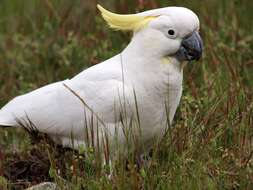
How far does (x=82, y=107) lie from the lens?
182 inches

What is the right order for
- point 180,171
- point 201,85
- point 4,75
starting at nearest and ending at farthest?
point 180,171 → point 201,85 → point 4,75

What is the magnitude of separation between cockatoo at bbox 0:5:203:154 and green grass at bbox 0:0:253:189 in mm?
176

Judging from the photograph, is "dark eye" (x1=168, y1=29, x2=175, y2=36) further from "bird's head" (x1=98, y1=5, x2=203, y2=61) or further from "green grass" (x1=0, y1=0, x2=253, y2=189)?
"green grass" (x1=0, y1=0, x2=253, y2=189)

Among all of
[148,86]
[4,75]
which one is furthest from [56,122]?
[4,75]

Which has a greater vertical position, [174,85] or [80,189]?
[174,85]

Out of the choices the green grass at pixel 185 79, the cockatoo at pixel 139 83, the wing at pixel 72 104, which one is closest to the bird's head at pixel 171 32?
the cockatoo at pixel 139 83

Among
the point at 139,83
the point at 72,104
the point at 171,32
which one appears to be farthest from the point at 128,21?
the point at 72,104

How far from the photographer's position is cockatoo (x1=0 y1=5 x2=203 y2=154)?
14.6 ft

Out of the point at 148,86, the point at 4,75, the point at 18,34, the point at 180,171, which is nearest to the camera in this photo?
the point at 180,171

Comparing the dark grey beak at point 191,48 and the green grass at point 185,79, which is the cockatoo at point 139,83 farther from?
the green grass at point 185,79

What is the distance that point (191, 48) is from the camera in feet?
14.7

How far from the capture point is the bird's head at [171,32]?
4449mm

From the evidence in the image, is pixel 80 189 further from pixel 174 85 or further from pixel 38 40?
pixel 38 40

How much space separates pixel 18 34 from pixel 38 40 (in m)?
0.35
